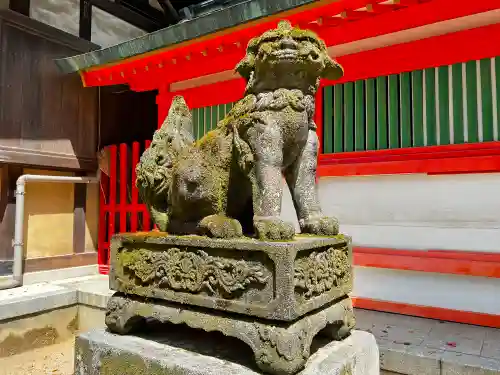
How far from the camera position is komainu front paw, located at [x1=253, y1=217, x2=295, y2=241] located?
71.7 inches

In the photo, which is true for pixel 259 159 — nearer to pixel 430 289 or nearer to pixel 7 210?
pixel 430 289

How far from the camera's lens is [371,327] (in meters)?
3.17

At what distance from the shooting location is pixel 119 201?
6215 millimetres

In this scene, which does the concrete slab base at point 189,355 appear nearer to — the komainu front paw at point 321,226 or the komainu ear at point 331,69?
the komainu front paw at point 321,226

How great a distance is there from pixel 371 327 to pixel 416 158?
154 centimetres

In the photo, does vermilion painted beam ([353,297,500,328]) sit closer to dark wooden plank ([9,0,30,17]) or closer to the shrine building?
the shrine building

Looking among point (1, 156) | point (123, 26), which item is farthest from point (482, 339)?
point (123, 26)

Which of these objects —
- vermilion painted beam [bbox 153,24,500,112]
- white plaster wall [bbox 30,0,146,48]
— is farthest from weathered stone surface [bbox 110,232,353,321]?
white plaster wall [bbox 30,0,146,48]

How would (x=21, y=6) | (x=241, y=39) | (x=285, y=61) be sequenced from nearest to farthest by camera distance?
1. (x=285, y=61)
2. (x=241, y=39)
3. (x=21, y=6)

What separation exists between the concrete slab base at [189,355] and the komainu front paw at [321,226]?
614 millimetres

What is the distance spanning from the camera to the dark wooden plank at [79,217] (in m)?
6.03

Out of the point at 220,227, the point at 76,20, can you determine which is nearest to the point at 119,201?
the point at 76,20

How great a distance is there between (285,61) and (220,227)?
34.7 inches

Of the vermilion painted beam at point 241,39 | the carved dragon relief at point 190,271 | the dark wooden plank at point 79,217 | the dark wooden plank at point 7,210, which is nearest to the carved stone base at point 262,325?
the carved dragon relief at point 190,271
